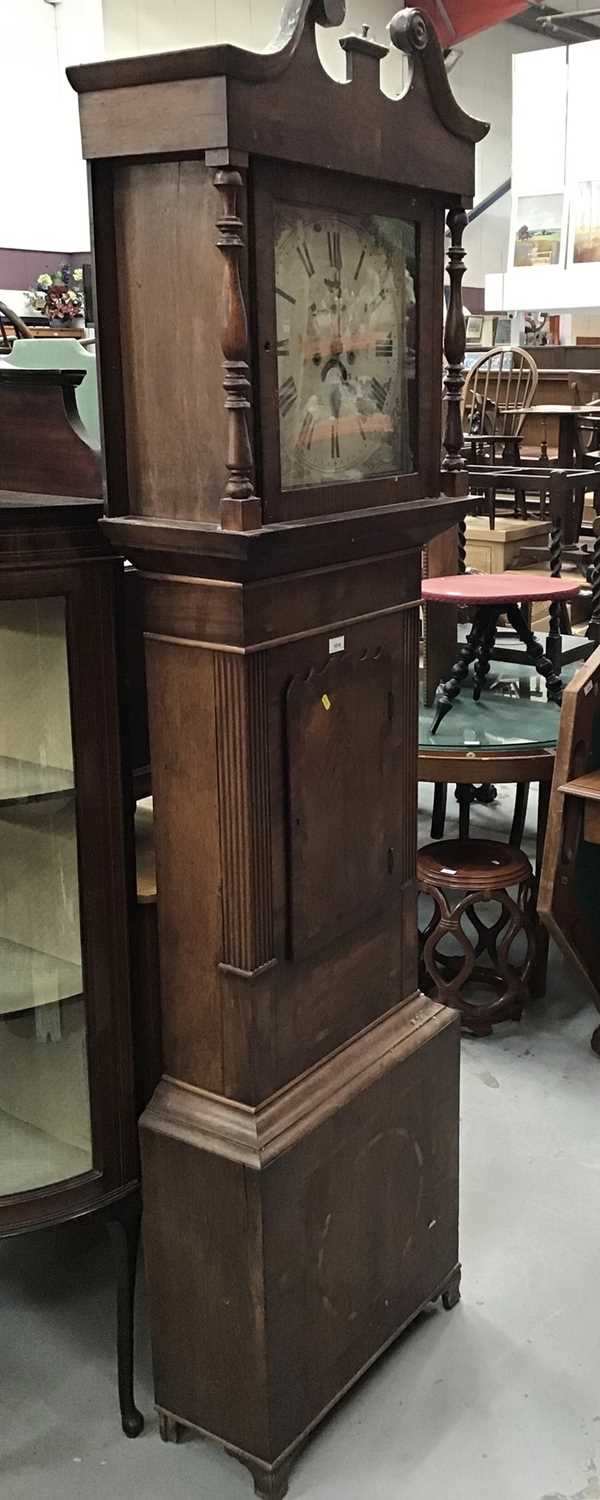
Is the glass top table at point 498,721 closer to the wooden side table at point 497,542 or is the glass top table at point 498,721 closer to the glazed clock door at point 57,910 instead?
the glazed clock door at point 57,910

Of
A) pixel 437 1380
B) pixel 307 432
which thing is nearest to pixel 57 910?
pixel 307 432

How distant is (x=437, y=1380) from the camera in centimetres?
195

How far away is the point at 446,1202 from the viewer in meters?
2.05

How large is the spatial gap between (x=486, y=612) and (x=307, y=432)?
190 centimetres

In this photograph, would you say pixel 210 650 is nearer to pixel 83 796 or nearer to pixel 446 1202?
pixel 83 796

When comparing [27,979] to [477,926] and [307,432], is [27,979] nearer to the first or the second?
[307,432]

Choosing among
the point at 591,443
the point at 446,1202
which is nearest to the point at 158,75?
the point at 446,1202

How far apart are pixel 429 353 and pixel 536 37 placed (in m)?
14.0

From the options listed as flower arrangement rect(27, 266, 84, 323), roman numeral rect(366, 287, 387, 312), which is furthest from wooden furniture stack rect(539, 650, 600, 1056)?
flower arrangement rect(27, 266, 84, 323)

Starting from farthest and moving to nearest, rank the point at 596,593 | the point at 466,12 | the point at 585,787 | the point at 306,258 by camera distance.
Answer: the point at 466,12, the point at 596,593, the point at 585,787, the point at 306,258

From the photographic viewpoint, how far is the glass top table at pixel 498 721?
306 centimetres

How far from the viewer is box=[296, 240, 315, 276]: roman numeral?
57.8 inches

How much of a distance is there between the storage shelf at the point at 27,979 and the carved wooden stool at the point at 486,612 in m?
1.60

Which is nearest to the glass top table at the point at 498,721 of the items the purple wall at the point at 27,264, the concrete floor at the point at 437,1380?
the concrete floor at the point at 437,1380
